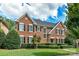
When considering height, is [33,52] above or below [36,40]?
below

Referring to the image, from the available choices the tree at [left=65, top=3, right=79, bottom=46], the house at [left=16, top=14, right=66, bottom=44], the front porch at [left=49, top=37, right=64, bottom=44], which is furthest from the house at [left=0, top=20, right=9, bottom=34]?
the tree at [left=65, top=3, right=79, bottom=46]

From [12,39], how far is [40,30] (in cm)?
65

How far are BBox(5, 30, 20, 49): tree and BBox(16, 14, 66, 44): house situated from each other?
3.6 inches

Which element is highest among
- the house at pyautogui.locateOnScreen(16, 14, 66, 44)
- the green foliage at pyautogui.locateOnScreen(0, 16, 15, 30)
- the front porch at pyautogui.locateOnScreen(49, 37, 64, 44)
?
the green foliage at pyautogui.locateOnScreen(0, 16, 15, 30)

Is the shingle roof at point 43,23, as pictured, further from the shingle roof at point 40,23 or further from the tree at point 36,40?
the tree at point 36,40

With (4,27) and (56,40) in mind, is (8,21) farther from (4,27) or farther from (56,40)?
(56,40)

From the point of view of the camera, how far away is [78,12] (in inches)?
1024

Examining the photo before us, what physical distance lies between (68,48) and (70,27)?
47 centimetres

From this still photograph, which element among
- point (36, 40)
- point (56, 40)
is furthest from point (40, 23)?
point (56, 40)

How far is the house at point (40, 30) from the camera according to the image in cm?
2600

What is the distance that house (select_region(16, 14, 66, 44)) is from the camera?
85.3 ft

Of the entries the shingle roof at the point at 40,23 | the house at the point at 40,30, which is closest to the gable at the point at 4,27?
the house at the point at 40,30

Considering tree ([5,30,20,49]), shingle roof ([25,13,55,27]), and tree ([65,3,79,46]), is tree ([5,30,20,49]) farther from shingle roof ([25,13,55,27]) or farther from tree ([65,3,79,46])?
tree ([65,3,79,46])

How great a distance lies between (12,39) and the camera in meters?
26.1
